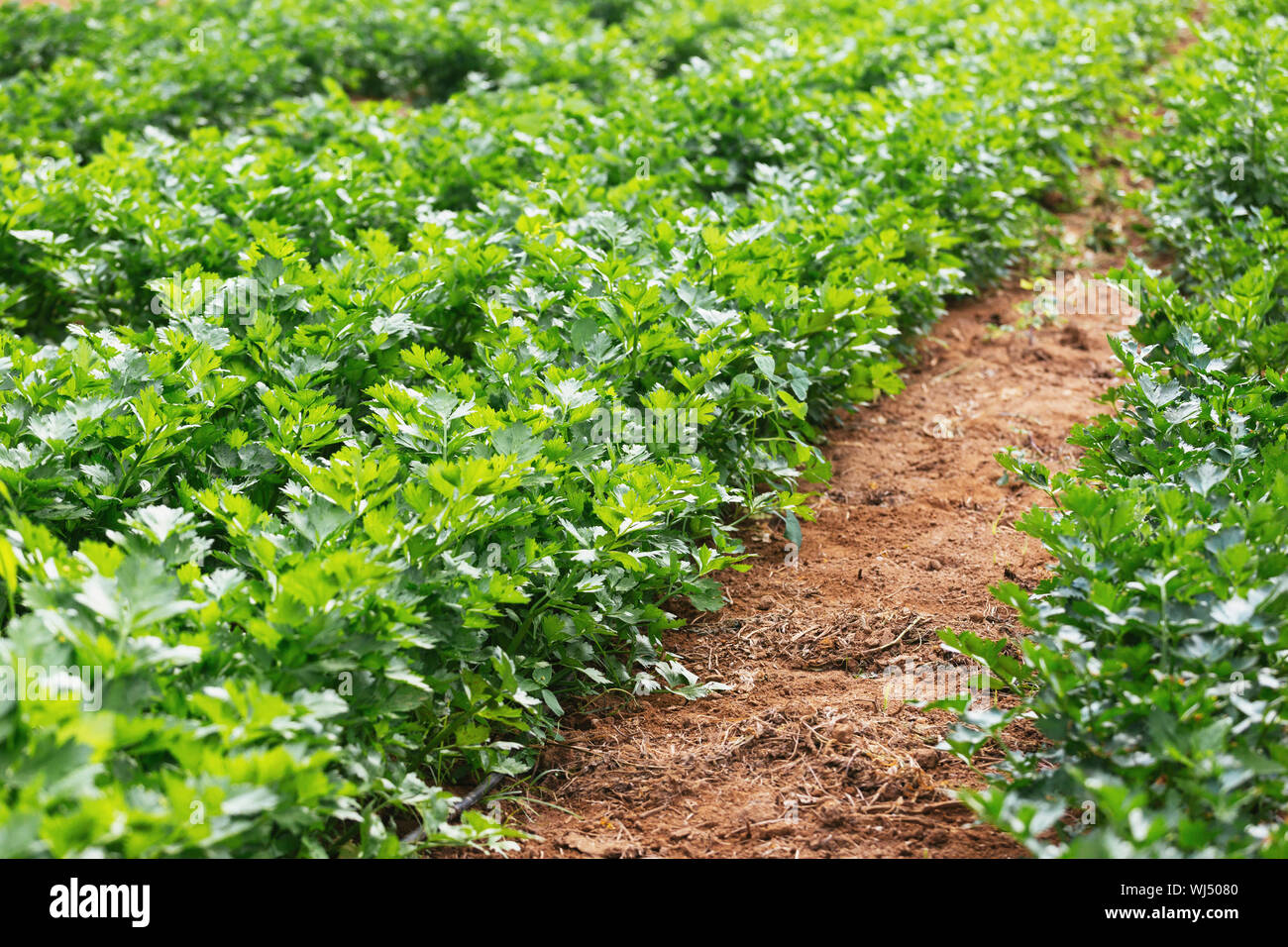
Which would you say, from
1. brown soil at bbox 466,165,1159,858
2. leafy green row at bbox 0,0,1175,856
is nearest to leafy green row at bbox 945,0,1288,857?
brown soil at bbox 466,165,1159,858

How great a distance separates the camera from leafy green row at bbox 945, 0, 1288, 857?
2076mm

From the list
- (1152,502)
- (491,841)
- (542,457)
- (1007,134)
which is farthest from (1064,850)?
(1007,134)

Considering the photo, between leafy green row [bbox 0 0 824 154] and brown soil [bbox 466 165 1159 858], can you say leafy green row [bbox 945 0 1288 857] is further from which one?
leafy green row [bbox 0 0 824 154]

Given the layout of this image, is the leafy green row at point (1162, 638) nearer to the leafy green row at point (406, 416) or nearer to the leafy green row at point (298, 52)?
the leafy green row at point (406, 416)

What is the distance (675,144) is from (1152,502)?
354cm

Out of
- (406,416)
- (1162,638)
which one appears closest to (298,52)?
(406,416)

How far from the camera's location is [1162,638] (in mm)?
2336

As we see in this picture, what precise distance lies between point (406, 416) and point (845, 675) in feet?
4.74

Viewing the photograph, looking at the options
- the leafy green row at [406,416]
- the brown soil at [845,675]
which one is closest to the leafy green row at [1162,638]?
the brown soil at [845,675]

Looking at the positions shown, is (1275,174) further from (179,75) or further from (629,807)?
(179,75)

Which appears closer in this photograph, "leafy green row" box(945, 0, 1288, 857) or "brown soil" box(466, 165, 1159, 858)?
"leafy green row" box(945, 0, 1288, 857)

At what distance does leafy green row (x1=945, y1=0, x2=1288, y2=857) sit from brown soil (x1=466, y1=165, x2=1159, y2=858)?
0.32m

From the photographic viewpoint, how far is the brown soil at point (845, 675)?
2.71 m

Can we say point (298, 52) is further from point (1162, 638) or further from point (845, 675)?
point (1162, 638)
